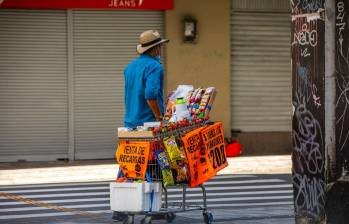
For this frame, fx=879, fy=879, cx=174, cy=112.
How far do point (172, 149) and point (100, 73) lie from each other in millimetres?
10198

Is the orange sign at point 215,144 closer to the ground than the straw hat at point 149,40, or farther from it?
closer to the ground

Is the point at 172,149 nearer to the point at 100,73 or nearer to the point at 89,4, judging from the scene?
the point at 89,4

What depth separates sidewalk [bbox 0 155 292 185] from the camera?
1541cm

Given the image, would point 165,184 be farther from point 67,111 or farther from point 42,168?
point 67,111

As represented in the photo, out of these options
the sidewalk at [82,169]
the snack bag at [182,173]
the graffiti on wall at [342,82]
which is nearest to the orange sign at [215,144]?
the snack bag at [182,173]

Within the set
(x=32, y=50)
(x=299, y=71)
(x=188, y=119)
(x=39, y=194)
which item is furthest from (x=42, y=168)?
(x=299, y=71)

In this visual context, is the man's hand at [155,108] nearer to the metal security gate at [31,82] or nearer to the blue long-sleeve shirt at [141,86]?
the blue long-sleeve shirt at [141,86]

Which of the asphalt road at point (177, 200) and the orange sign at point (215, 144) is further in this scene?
the asphalt road at point (177, 200)

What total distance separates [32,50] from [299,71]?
1153cm

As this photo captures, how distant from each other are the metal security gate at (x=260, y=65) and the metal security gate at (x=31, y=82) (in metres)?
3.87

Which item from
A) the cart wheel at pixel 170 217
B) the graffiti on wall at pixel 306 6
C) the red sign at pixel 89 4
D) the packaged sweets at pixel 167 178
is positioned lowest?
the cart wheel at pixel 170 217

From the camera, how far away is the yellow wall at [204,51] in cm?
1891

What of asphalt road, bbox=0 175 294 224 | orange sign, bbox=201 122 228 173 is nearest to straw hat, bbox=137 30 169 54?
orange sign, bbox=201 122 228 173

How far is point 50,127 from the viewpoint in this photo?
1859cm
